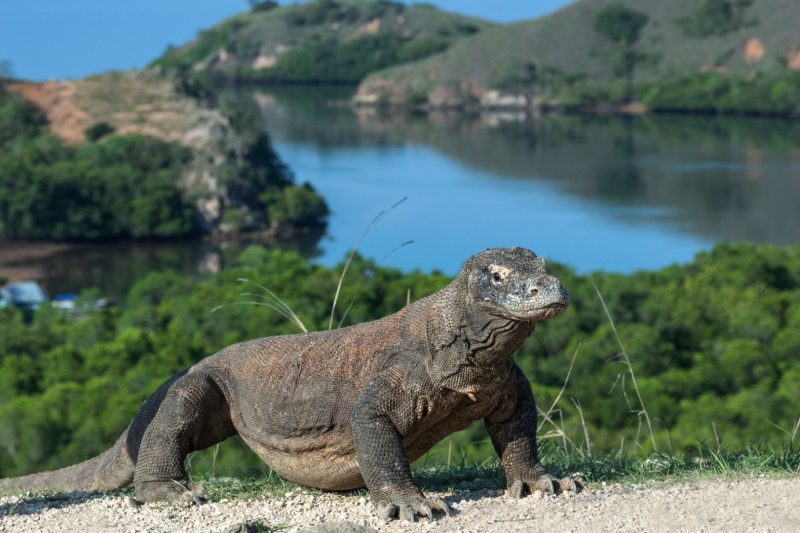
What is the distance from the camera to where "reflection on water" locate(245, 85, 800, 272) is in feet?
220

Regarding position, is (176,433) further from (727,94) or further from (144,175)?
(727,94)

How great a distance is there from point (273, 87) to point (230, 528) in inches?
7586

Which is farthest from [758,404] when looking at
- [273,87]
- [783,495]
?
[273,87]

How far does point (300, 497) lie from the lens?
645 cm

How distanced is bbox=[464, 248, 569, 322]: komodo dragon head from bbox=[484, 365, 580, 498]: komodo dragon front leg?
2.16 ft

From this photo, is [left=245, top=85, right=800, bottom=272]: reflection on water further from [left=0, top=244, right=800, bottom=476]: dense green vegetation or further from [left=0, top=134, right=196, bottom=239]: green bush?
[left=0, top=244, right=800, bottom=476]: dense green vegetation

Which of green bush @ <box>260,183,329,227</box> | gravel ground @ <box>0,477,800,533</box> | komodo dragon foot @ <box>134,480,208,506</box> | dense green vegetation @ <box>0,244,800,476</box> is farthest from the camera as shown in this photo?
green bush @ <box>260,183,329,227</box>

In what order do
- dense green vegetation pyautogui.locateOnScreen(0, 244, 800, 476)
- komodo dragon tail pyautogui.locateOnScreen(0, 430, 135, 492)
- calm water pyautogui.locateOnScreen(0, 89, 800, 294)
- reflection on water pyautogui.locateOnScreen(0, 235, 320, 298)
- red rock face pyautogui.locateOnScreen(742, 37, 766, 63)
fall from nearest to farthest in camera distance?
komodo dragon tail pyautogui.locateOnScreen(0, 430, 135, 492), dense green vegetation pyautogui.locateOnScreen(0, 244, 800, 476), calm water pyautogui.locateOnScreen(0, 89, 800, 294), reflection on water pyautogui.locateOnScreen(0, 235, 320, 298), red rock face pyautogui.locateOnScreen(742, 37, 766, 63)

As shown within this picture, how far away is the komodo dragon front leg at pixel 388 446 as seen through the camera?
591 centimetres

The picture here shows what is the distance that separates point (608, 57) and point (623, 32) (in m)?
5.42

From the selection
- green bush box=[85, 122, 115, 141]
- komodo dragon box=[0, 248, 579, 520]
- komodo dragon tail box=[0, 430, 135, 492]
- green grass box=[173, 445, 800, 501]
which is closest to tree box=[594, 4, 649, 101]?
green bush box=[85, 122, 115, 141]

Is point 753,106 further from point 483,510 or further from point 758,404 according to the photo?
point 483,510

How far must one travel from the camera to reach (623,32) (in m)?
166

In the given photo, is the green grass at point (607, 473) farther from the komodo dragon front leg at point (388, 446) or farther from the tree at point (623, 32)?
the tree at point (623, 32)
